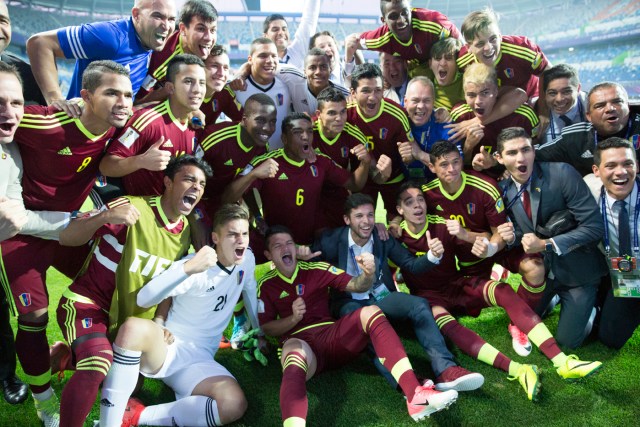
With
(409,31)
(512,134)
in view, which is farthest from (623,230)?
(409,31)

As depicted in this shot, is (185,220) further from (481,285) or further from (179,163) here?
(481,285)

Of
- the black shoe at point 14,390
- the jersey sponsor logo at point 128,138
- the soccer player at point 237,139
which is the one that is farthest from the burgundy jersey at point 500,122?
the black shoe at point 14,390

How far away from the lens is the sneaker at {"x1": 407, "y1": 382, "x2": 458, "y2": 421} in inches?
104

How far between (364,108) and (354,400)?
2.26m

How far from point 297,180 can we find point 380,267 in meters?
0.90

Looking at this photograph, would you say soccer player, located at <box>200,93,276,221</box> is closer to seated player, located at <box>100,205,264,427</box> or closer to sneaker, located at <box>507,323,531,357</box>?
seated player, located at <box>100,205,264,427</box>

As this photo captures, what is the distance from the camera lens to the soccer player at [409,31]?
479 cm

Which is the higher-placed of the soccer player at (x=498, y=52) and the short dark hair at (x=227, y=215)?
the soccer player at (x=498, y=52)

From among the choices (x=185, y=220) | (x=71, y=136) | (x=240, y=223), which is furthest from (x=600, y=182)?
(x=71, y=136)

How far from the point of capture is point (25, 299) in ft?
9.57

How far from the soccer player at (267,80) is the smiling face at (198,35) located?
59 cm

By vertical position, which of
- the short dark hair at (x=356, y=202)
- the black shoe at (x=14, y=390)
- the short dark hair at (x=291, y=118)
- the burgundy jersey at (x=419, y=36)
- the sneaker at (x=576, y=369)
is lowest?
the black shoe at (x=14, y=390)

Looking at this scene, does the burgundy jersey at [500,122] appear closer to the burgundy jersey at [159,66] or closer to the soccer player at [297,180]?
the soccer player at [297,180]

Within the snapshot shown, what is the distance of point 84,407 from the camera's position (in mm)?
2555
